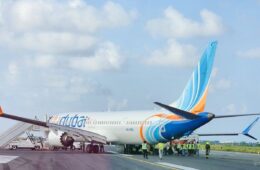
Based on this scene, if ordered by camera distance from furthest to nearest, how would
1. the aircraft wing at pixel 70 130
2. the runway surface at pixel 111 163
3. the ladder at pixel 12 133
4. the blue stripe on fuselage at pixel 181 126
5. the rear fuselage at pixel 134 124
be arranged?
the ladder at pixel 12 133, the aircraft wing at pixel 70 130, the rear fuselage at pixel 134 124, the blue stripe on fuselage at pixel 181 126, the runway surface at pixel 111 163

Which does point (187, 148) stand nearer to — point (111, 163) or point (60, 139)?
point (60, 139)

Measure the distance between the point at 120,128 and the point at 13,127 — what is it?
743 inches

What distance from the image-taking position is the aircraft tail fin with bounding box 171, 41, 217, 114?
41.2m

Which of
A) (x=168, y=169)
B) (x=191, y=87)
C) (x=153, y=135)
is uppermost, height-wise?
(x=191, y=87)

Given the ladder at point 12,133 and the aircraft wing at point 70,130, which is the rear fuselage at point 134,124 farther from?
the ladder at point 12,133

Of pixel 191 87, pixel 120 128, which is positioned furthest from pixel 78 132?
pixel 191 87

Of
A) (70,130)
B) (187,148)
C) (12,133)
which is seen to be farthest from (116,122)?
(12,133)

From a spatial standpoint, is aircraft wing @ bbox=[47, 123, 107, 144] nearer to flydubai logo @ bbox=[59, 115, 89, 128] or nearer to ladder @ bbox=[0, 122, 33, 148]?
flydubai logo @ bbox=[59, 115, 89, 128]

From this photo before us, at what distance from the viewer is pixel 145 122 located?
4556 cm

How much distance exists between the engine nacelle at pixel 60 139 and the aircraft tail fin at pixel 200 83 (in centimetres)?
1378

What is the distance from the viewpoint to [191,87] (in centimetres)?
4272

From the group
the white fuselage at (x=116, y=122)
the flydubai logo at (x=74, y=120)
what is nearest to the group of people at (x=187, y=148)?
the white fuselage at (x=116, y=122)

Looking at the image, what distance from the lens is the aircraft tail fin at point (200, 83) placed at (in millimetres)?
Answer: 41156

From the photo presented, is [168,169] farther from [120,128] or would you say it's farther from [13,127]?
[13,127]
